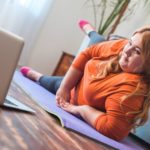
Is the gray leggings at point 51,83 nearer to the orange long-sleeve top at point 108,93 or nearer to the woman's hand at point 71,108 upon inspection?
the orange long-sleeve top at point 108,93

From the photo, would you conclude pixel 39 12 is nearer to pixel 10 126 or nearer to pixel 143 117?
pixel 143 117

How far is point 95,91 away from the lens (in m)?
1.24

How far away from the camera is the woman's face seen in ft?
3.92

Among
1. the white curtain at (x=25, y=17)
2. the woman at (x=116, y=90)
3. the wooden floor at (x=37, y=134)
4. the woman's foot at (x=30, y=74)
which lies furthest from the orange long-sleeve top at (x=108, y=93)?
the white curtain at (x=25, y=17)

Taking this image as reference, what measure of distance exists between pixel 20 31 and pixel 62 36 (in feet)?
1.50

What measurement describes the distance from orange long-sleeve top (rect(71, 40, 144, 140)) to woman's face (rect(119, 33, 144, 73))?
1.0 inches

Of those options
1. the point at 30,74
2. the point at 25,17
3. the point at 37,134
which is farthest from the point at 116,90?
the point at 25,17


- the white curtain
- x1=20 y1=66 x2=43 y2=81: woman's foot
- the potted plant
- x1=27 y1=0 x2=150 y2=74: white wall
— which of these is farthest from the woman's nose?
x1=27 y1=0 x2=150 y2=74: white wall

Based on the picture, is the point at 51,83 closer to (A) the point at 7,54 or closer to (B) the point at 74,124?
(B) the point at 74,124

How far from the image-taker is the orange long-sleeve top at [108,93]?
1119mm

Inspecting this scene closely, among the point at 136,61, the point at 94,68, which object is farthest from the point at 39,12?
the point at 136,61

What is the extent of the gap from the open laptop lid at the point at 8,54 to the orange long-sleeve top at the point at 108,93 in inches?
19.5


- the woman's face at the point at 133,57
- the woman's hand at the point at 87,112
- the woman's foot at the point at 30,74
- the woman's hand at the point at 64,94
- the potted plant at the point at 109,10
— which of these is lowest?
the woman's foot at the point at 30,74

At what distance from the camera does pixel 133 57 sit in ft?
3.96
